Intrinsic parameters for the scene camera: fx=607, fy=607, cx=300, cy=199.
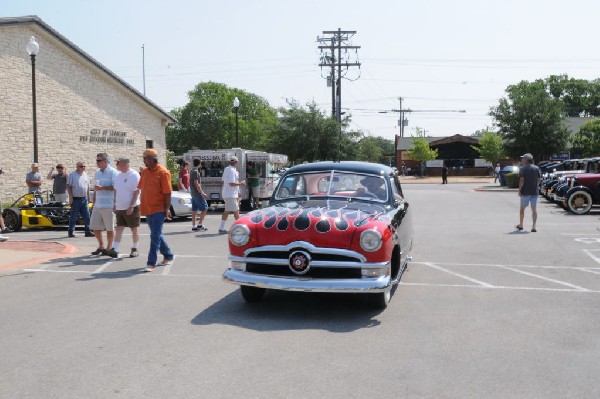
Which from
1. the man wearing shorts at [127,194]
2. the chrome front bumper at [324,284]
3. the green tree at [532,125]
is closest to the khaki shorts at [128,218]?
the man wearing shorts at [127,194]

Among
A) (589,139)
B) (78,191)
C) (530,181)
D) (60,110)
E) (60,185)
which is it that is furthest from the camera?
(589,139)

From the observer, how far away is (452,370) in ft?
15.4

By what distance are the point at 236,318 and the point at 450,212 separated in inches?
608

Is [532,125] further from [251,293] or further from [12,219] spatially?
[251,293]

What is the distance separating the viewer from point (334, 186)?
772 cm

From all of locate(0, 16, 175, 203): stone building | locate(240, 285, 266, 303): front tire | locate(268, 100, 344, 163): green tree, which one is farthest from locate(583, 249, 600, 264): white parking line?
locate(268, 100, 344, 163): green tree

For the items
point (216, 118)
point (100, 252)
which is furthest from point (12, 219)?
point (216, 118)

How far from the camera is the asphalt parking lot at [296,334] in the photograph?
4.41 metres

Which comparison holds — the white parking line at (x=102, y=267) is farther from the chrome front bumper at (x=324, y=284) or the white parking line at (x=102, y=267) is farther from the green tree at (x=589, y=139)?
the green tree at (x=589, y=139)

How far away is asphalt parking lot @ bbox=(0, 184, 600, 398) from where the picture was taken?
441 cm

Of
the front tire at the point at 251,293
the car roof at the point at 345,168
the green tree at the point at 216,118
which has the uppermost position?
the green tree at the point at 216,118

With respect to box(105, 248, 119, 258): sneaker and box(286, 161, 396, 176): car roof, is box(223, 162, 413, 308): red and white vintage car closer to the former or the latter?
box(286, 161, 396, 176): car roof

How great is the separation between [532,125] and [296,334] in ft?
139

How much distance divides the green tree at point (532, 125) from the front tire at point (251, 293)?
1604 inches
